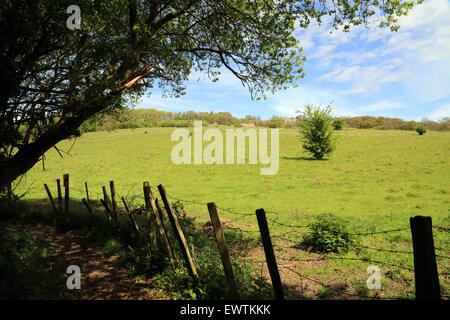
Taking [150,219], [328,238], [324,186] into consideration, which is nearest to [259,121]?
[324,186]

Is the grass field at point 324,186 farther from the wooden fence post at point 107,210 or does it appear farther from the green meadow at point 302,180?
the wooden fence post at point 107,210

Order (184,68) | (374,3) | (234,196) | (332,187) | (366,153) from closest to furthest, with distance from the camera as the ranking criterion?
(374,3) < (184,68) < (234,196) < (332,187) < (366,153)

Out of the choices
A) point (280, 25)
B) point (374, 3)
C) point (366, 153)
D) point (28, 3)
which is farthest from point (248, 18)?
point (366, 153)

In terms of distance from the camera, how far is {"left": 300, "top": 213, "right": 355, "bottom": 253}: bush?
865 cm

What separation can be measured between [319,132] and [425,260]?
116 ft

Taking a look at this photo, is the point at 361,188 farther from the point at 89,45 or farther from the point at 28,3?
the point at 28,3

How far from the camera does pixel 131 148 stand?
52.3 metres

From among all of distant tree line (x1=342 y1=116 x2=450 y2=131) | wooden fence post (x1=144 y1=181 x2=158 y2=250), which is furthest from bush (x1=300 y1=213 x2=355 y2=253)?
distant tree line (x1=342 y1=116 x2=450 y2=131)

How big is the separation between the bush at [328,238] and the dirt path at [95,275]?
576 cm

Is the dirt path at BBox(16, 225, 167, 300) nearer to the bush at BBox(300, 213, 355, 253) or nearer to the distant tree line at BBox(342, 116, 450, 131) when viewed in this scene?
the bush at BBox(300, 213, 355, 253)

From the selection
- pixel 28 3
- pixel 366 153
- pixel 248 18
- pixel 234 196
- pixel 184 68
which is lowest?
pixel 234 196

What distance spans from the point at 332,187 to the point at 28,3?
22.3 meters
